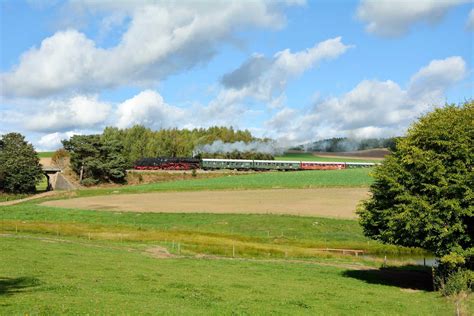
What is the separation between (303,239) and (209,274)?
1258 inches

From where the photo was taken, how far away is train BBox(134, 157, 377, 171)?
167 meters

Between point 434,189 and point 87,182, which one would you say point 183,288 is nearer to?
point 434,189

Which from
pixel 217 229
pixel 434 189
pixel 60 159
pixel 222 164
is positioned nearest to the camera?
pixel 434 189

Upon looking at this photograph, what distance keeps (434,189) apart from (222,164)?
137302mm

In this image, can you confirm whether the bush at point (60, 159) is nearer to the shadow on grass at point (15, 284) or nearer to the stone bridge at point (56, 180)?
the stone bridge at point (56, 180)

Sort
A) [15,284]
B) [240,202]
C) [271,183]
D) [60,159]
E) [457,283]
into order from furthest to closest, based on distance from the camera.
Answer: [60,159] → [271,183] → [240,202] → [457,283] → [15,284]

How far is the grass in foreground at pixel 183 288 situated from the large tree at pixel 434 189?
4.00 meters

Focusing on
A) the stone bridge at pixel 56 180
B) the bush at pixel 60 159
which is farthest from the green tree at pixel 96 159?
the bush at pixel 60 159

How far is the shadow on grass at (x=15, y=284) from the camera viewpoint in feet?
79.7

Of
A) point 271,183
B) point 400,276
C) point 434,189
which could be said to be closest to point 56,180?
point 271,183

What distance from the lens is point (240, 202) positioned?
100250 millimetres

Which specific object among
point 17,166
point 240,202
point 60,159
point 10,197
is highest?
point 60,159

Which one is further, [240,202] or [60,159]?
[60,159]

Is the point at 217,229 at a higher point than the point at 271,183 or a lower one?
lower
